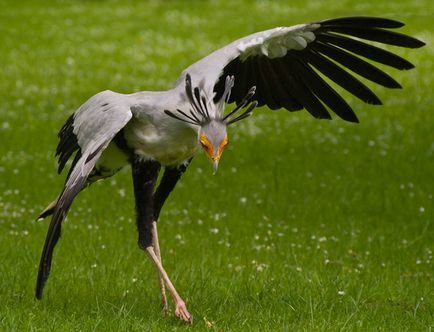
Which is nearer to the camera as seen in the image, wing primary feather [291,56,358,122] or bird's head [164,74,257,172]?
bird's head [164,74,257,172]

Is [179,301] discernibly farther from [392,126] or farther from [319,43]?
[392,126]

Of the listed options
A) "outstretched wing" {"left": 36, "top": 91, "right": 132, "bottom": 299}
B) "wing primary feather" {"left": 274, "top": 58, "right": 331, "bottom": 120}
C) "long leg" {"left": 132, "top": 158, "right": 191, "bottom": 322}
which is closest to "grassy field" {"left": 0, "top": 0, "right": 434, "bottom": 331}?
"long leg" {"left": 132, "top": 158, "right": 191, "bottom": 322}

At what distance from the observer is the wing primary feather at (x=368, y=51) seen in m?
6.05

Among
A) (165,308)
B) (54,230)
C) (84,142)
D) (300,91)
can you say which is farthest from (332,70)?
(54,230)

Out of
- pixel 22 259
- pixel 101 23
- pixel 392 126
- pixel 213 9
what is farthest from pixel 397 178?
pixel 213 9

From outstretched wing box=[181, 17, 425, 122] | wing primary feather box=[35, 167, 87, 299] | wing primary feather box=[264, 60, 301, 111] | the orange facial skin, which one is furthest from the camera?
wing primary feather box=[264, 60, 301, 111]

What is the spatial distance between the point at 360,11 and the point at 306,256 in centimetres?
2032

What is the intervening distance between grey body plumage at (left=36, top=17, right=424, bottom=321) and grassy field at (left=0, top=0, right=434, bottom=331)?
22.3 inches

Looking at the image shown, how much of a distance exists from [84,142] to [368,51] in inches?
75.5

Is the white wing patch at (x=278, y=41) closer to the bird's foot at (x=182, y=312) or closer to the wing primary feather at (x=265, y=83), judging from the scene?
the wing primary feather at (x=265, y=83)

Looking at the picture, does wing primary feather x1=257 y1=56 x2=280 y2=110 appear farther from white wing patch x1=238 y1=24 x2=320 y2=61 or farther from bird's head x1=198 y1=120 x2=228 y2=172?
bird's head x1=198 y1=120 x2=228 y2=172

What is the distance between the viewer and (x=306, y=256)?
790cm

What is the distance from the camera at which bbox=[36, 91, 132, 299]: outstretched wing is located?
5434mm

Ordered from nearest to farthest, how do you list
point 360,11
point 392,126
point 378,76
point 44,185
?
1. point 378,76
2. point 44,185
3. point 392,126
4. point 360,11
